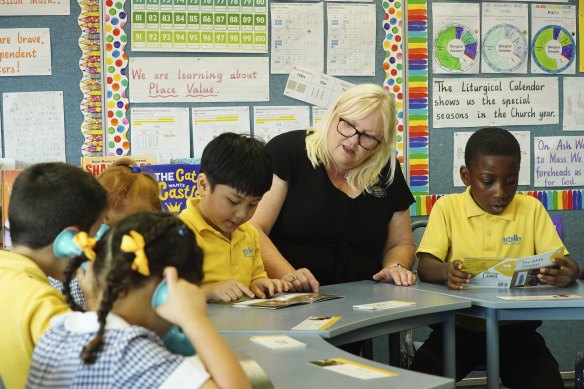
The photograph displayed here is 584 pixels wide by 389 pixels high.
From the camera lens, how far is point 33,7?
141 inches

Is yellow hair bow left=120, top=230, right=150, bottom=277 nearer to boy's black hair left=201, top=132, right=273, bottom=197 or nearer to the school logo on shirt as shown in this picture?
boy's black hair left=201, top=132, right=273, bottom=197

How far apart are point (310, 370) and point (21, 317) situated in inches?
21.1

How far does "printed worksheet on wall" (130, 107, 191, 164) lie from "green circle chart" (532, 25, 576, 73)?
1.81 meters

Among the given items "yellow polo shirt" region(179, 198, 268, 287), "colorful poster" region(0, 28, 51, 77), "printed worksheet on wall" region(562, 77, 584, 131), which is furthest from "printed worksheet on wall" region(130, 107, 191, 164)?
"printed worksheet on wall" region(562, 77, 584, 131)

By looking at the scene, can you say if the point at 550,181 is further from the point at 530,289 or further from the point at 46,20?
the point at 46,20

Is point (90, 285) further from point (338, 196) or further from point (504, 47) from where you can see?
point (504, 47)

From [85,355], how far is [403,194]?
1926 millimetres

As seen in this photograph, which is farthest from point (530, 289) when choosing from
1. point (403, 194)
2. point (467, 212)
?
point (403, 194)

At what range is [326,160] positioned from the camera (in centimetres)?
281

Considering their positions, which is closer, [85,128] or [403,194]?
[403,194]

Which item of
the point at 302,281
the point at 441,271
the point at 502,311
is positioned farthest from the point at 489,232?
the point at 302,281

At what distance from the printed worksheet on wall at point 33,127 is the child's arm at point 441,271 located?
1.75 metres

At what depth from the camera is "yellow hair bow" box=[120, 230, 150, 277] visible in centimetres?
125

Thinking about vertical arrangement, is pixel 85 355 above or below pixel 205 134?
below
